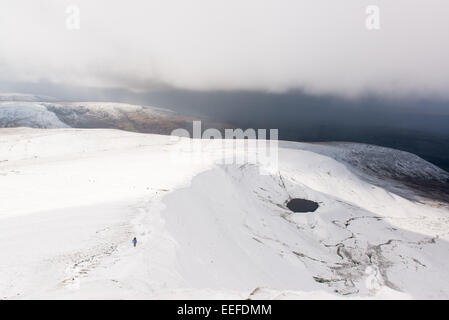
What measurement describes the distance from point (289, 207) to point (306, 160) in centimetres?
3259

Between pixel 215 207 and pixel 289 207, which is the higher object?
pixel 215 207

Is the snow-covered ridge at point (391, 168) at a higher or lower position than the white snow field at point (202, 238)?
lower

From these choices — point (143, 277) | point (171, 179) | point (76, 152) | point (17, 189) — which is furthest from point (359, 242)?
point (76, 152)

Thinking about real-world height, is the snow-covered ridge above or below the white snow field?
below

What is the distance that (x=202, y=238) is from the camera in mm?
19453

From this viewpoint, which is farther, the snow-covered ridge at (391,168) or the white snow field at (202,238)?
the snow-covered ridge at (391,168)

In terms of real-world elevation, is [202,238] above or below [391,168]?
above

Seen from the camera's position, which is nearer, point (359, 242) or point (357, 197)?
point (359, 242)

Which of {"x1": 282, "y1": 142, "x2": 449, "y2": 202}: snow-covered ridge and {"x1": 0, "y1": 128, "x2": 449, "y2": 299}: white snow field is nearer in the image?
{"x1": 0, "y1": 128, "x2": 449, "y2": 299}: white snow field

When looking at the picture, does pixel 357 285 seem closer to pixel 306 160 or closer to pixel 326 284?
pixel 326 284

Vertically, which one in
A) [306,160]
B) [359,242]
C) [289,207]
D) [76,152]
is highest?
[76,152]

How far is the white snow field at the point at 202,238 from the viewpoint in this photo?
11.0m

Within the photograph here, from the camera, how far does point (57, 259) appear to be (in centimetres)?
1239

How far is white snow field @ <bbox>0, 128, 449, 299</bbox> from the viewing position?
11.0 m
